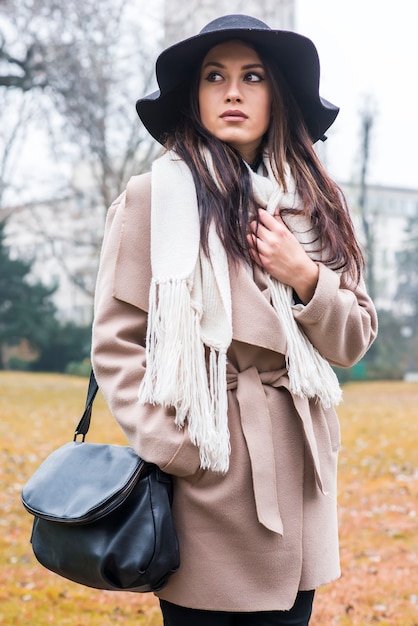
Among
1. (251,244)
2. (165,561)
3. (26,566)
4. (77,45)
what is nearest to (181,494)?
(165,561)

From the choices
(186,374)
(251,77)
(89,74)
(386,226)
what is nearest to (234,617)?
(186,374)

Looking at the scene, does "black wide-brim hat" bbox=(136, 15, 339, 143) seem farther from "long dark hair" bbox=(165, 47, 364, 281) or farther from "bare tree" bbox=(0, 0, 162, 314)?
"bare tree" bbox=(0, 0, 162, 314)

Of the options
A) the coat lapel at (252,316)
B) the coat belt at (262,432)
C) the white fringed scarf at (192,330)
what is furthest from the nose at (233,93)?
the coat belt at (262,432)

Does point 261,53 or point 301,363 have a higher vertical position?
point 261,53

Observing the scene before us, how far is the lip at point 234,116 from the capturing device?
201cm

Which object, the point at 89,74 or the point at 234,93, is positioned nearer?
the point at 234,93

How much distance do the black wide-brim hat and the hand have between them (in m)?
0.43

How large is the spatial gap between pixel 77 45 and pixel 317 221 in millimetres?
12748

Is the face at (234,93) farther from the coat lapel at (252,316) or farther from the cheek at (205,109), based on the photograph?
the coat lapel at (252,316)

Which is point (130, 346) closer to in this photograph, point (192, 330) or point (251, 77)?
point (192, 330)

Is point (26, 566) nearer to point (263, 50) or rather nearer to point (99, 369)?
point (99, 369)

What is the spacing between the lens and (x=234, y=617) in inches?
75.9

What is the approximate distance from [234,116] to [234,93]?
0.06 meters

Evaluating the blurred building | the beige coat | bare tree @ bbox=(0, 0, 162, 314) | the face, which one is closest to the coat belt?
the beige coat
